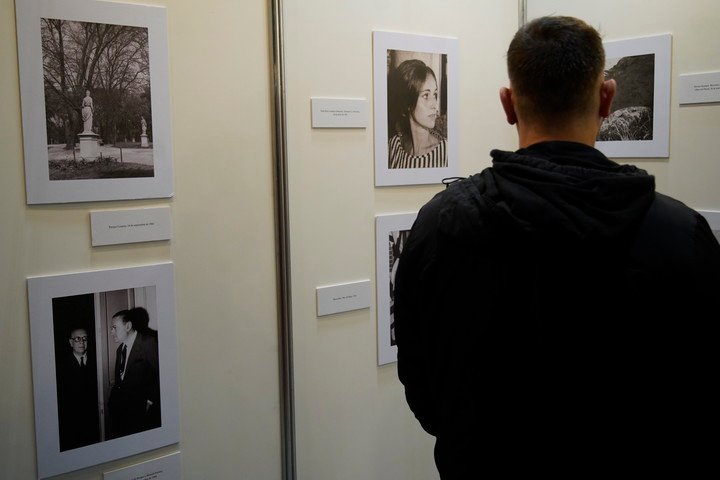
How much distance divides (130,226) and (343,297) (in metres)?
0.81

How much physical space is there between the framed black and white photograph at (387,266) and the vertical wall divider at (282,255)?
16.0 inches

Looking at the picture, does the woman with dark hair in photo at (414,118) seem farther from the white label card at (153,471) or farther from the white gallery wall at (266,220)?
the white label card at (153,471)

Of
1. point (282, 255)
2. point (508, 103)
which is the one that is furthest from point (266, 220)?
point (508, 103)

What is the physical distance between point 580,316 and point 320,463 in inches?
58.7

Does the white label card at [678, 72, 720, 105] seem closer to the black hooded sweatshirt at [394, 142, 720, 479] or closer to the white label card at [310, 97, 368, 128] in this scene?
the white label card at [310, 97, 368, 128]

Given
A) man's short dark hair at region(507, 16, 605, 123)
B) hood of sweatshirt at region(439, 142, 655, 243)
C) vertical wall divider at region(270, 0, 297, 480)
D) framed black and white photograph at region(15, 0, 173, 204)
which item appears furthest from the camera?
vertical wall divider at region(270, 0, 297, 480)

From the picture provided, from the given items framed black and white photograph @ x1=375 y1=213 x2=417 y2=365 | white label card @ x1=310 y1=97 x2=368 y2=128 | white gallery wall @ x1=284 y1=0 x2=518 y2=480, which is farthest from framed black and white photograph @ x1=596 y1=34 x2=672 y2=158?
white label card @ x1=310 y1=97 x2=368 y2=128

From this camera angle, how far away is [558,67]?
3.93ft

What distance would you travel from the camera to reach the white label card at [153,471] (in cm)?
189

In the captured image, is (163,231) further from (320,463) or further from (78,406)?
(320,463)

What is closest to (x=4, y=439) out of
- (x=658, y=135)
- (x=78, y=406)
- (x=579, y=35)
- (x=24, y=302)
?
(x=78, y=406)

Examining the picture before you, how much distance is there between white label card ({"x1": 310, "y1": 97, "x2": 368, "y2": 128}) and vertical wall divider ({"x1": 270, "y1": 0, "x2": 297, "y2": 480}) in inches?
5.5

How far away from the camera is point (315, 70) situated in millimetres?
2205

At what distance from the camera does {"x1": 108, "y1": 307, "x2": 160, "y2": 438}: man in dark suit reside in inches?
74.2
